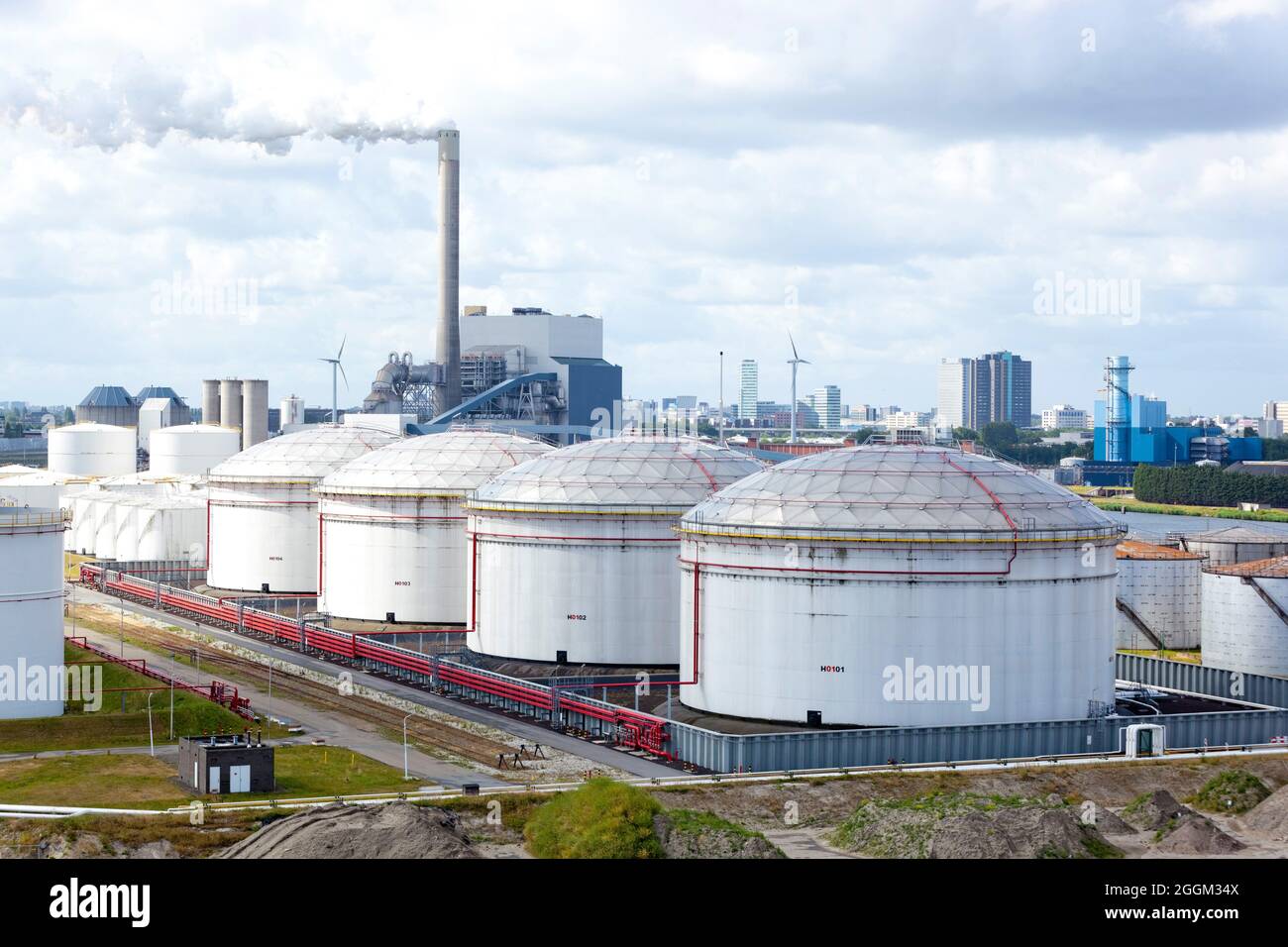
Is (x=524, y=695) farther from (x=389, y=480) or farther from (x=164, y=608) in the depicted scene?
(x=164, y=608)

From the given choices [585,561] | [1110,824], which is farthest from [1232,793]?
[585,561]

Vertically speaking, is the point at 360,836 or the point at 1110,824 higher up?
the point at 360,836

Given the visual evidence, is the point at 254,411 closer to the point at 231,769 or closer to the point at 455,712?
the point at 455,712

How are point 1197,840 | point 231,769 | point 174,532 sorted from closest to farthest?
point 1197,840, point 231,769, point 174,532

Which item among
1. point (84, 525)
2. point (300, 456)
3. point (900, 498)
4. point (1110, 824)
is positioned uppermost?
point (300, 456)

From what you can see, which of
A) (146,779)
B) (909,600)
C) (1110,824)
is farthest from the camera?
(909,600)

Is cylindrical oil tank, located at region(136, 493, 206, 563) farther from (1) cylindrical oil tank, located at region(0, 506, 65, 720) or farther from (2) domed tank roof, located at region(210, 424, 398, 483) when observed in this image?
(1) cylindrical oil tank, located at region(0, 506, 65, 720)

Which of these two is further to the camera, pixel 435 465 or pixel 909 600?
pixel 435 465
